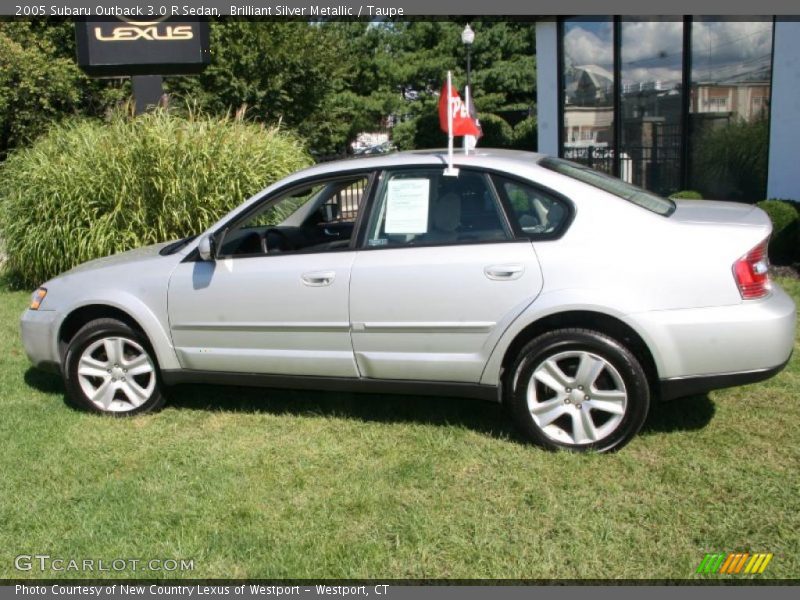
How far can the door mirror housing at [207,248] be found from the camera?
465 centimetres

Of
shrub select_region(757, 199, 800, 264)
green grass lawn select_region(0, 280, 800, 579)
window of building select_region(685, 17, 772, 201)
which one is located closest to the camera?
green grass lawn select_region(0, 280, 800, 579)

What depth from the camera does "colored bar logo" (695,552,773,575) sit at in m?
3.16

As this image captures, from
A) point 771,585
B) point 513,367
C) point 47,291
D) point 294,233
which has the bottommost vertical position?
point 771,585

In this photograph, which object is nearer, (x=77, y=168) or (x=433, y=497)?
(x=433, y=497)

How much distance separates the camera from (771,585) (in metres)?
3.08

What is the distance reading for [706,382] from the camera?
13.0 feet

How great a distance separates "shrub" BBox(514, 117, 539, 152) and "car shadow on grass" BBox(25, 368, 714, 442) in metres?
19.1

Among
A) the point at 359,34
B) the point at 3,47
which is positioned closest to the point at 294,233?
the point at 3,47

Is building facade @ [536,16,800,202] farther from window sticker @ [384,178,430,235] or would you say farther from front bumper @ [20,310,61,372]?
front bumper @ [20,310,61,372]

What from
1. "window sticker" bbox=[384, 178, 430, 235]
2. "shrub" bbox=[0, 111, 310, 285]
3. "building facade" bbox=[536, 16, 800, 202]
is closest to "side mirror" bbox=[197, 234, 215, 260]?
"window sticker" bbox=[384, 178, 430, 235]

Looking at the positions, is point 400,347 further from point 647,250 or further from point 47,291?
point 47,291

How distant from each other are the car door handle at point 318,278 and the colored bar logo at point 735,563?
2.36 metres

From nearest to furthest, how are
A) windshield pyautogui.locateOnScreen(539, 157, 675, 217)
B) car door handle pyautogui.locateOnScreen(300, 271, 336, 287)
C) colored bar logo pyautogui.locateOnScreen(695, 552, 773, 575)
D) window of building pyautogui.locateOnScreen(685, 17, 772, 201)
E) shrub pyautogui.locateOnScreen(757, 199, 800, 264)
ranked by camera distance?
colored bar logo pyautogui.locateOnScreen(695, 552, 773, 575) < windshield pyautogui.locateOnScreen(539, 157, 675, 217) < car door handle pyautogui.locateOnScreen(300, 271, 336, 287) < shrub pyautogui.locateOnScreen(757, 199, 800, 264) < window of building pyautogui.locateOnScreen(685, 17, 772, 201)

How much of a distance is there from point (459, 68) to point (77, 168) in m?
18.2
